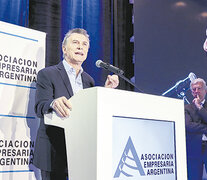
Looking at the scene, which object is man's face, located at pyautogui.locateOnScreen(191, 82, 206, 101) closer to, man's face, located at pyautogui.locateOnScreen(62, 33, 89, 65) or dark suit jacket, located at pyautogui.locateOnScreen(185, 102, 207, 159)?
dark suit jacket, located at pyautogui.locateOnScreen(185, 102, 207, 159)

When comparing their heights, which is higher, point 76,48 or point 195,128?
point 76,48

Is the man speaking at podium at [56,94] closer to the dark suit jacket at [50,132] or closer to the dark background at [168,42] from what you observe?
the dark suit jacket at [50,132]

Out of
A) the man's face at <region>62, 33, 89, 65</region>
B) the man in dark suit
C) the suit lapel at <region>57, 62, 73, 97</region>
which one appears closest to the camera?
the suit lapel at <region>57, 62, 73, 97</region>

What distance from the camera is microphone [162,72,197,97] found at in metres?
3.12

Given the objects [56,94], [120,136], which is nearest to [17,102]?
[56,94]

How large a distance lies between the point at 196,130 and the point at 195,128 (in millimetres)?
21

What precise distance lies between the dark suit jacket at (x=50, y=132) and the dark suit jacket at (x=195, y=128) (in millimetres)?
1660

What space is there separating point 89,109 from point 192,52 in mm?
2328

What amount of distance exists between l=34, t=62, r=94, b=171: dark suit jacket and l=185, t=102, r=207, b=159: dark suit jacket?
1.66 m

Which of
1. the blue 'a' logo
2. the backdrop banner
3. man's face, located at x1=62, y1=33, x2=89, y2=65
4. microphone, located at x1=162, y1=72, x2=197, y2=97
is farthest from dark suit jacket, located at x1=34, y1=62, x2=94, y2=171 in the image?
microphone, located at x1=162, y1=72, x2=197, y2=97

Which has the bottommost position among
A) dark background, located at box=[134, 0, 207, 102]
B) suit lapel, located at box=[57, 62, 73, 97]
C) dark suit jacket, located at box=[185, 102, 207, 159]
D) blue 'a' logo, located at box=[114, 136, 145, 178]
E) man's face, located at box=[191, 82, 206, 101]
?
blue 'a' logo, located at box=[114, 136, 145, 178]

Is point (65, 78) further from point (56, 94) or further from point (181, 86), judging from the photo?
point (181, 86)

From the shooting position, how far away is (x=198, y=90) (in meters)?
3.14

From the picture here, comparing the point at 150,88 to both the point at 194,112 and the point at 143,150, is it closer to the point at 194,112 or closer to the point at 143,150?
the point at 194,112
